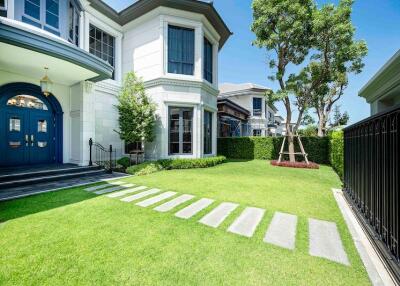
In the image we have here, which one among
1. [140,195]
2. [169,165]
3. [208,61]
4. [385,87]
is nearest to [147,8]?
[208,61]

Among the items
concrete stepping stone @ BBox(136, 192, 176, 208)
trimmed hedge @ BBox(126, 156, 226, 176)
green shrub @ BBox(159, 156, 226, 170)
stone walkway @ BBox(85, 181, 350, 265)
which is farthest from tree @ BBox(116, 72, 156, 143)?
concrete stepping stone @ BBox(136, 192, 176, 208)

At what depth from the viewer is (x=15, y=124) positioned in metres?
7.50

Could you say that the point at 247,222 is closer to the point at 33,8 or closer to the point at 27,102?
the point at 33,8

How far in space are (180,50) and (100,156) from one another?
715 cm

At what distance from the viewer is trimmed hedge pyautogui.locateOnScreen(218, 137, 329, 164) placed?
502 inches

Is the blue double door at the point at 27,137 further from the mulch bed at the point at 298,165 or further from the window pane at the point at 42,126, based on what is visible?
the mulch bed at the point at 298,165

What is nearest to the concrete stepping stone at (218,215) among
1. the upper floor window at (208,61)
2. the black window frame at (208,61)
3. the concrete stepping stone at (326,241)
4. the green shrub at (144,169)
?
the concrete stepping stone at (326,241)

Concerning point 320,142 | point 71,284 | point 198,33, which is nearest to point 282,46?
point 198,33

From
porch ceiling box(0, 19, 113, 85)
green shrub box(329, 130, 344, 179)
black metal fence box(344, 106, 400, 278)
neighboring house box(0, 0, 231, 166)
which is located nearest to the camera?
black metal fence box(344, 106, 400, 278)

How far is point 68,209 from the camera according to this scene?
4211 mm

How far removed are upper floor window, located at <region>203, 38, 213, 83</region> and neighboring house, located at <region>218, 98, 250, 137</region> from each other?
11.4 feet

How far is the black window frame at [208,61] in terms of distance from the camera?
1173 centimetres

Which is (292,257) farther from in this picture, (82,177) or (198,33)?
(198,33)

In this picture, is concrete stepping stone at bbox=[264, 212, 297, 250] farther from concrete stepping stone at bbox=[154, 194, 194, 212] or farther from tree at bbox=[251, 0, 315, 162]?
tree at bbox=[251, 0, 315, 162]
